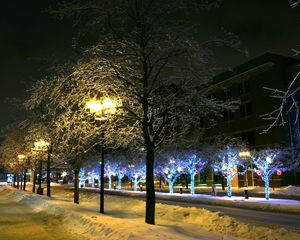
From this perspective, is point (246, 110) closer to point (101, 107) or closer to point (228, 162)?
point (228, 162)

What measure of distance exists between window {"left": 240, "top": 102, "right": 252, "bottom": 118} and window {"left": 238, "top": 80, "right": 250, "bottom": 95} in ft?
6.13

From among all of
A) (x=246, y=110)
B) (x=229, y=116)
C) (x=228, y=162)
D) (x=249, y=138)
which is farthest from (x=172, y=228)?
(x=229, y=116)

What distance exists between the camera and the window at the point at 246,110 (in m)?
60.5

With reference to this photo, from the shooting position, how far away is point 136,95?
1464 centimetres

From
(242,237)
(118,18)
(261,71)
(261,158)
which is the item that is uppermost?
(261,71)

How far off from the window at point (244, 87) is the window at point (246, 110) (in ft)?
6.13

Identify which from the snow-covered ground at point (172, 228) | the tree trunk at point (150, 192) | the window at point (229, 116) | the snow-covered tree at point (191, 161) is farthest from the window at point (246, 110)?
the tree trunk at point (150, 192)

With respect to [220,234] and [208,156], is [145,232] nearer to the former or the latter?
[220,234]

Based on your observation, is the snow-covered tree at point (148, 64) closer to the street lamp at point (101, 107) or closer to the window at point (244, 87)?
the street lamp at point (101, 107)

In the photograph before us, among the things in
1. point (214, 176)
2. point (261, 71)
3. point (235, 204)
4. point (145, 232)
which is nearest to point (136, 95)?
point (145, 232)

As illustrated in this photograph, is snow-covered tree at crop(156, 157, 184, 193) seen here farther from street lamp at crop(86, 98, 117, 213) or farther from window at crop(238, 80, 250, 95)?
street lamp at crop(86, 98, 117, 213)

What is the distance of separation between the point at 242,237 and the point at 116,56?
7.33 meters

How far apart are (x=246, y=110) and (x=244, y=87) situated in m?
3.44

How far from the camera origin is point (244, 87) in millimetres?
61250
